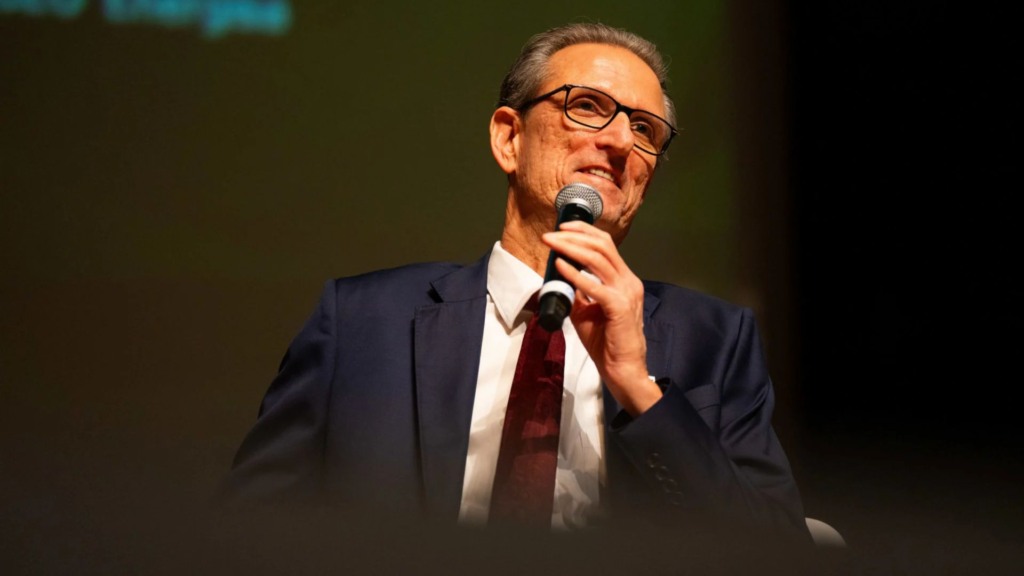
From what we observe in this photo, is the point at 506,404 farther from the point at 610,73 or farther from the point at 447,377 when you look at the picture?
the point at 610,73

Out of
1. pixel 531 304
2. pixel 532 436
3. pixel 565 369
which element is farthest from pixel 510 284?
pixel 532 436

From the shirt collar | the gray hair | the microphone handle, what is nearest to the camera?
the microphone handle

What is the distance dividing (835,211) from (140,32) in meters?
1.57

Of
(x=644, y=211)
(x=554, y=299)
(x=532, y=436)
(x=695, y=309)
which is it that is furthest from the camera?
(x=644, y=211)

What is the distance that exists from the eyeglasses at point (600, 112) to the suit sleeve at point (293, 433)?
20.7 inches

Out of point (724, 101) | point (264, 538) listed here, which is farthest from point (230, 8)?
point (264, 538)

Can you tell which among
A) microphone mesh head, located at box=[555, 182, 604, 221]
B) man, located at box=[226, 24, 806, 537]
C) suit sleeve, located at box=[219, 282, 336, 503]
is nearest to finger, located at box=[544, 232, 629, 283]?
man, located at box=[226, 24, 806, 537]

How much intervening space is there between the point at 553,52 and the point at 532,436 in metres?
0.71

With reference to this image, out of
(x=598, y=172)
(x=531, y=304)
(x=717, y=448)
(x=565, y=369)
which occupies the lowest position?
(x=717, y=448)

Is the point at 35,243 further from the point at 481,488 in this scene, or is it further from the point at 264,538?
the point at 264,538

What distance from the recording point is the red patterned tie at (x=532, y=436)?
1343 millimetres

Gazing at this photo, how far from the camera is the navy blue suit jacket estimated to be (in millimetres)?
1308

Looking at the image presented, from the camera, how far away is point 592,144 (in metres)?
1.58

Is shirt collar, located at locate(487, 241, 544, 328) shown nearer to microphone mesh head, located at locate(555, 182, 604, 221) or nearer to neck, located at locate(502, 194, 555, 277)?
neck, located at locate(502, 194, 555, 277)
